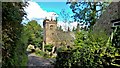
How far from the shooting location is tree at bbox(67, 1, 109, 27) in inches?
892

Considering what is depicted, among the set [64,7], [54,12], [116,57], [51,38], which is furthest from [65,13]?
[116,57]

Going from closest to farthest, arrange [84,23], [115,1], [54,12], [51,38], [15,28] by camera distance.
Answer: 1. [15,28]
2. [115,1]
3. [84,23]
4. [54,12]
5. [51,38]

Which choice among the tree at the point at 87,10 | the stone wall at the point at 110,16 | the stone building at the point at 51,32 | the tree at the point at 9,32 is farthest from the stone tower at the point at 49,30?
the tree at the point at 9,32

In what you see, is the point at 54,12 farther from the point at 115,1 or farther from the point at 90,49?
the point at 90,49

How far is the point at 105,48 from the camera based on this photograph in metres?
7.60

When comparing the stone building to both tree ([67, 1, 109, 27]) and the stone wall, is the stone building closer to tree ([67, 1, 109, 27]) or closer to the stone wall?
tree ([67, 1, 109, 27])

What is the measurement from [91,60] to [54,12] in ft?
67.9

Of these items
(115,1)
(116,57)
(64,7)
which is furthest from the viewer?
(64,7)

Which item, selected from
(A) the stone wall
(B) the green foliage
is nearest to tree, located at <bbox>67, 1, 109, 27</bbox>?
(A) the stone wall

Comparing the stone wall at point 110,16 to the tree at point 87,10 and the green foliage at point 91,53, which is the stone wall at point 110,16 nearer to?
the green foliage at point 91,53

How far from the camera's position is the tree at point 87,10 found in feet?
74.3

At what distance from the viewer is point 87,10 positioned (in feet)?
75.8

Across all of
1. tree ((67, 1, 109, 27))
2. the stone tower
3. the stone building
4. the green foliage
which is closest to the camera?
the green foliage

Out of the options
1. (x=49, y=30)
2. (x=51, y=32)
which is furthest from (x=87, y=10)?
Answer: (x=49, y=30)
